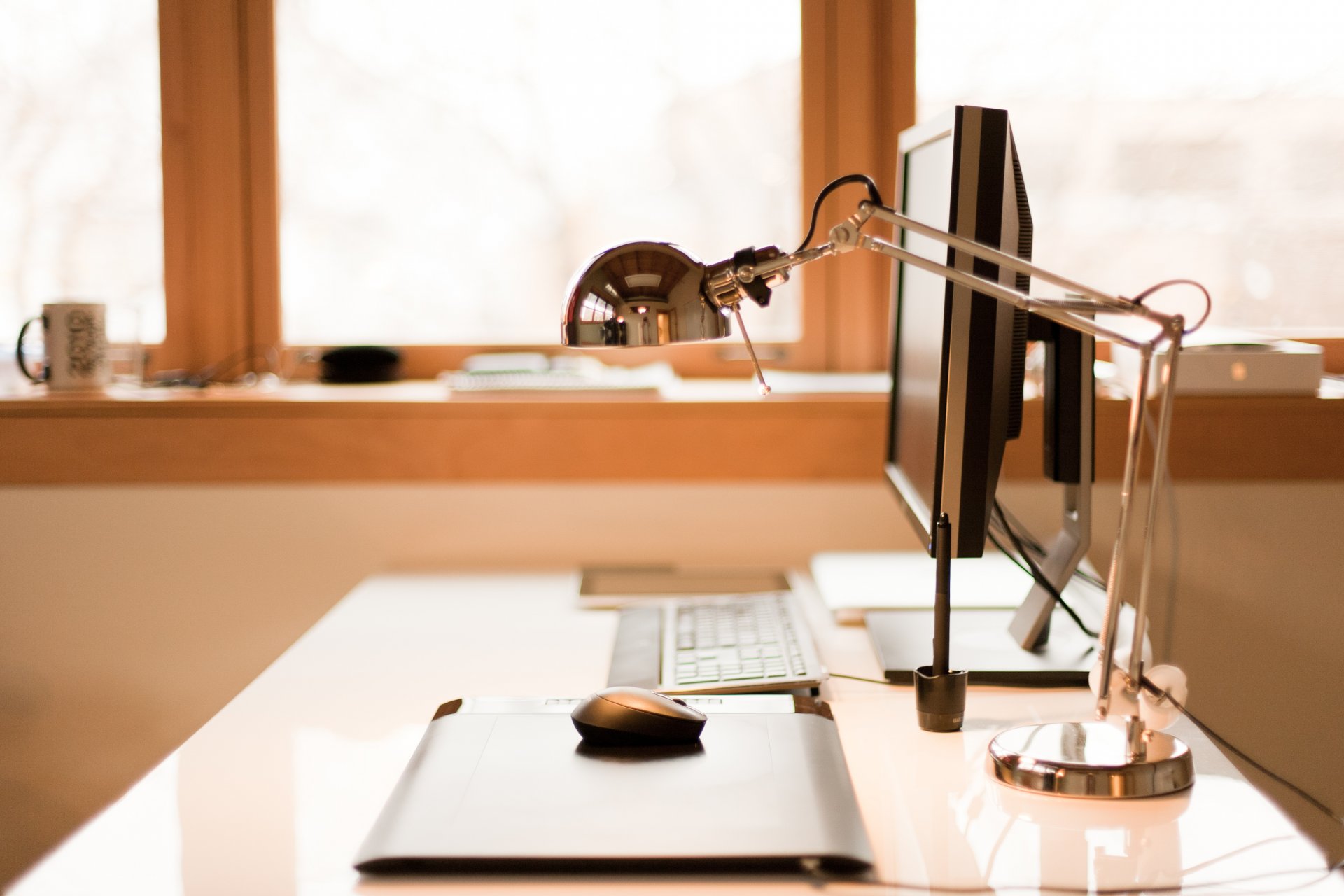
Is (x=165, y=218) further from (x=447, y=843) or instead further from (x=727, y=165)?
(x=447, y=843)

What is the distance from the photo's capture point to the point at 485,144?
172 cm

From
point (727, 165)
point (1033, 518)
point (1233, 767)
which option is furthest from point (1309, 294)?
point (1233, 767)

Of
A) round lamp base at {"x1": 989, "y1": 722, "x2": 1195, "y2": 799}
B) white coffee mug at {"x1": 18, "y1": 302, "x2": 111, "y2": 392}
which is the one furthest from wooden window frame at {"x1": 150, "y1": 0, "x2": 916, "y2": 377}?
round lamp base at {"x1": 989, "y1": 722, "x2": 1195, "y2": 799}

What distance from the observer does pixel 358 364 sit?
166cm

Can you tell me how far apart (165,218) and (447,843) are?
1.35m

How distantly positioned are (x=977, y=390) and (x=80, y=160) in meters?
1.52

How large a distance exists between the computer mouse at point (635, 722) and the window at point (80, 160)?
1238mm

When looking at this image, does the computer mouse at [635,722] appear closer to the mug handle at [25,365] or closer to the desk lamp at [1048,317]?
the desk lamp at [1048,317]

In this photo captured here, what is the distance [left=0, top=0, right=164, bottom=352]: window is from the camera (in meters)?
1.72

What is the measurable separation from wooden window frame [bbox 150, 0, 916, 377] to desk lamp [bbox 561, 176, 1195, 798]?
868mm

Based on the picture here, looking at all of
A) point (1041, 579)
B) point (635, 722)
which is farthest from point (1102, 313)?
point (635, 722)

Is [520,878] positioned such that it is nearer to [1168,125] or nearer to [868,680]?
[868,680]

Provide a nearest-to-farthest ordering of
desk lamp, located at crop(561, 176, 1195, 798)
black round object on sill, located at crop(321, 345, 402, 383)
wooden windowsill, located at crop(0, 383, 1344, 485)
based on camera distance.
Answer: desk lamp, located at crop(561, 176, 1195, 798), wooden windowsill, located at crop(0, 383, 1344, 485), black round object on sill, located at crop(321, 345, 402, 383)

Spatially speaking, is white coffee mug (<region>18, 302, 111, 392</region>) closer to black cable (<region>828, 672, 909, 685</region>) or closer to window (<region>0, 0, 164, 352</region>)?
window (<region>0, 0, 164, 352</region>)
